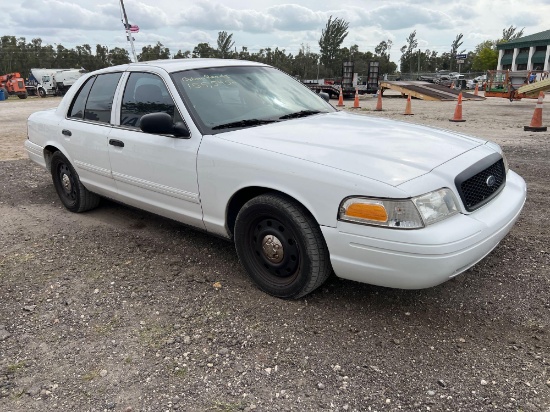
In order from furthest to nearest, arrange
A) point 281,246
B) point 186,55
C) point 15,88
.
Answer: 1. point 186,55
2. point 15,88
3. point 281,246

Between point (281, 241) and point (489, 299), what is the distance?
1474 millimetres

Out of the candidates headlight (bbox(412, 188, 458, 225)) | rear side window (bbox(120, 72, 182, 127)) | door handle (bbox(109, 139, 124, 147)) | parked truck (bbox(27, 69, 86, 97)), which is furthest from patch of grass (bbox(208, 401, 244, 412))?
parked truck (bbox(27, 69, 86, 97))

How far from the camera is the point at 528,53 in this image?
75.5 metres

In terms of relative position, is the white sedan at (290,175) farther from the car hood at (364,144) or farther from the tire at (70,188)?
the tire at (70,188)

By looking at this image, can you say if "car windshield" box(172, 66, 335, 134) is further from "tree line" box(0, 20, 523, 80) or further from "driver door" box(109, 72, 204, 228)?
"tree line" box(0, 20, 523, 80)

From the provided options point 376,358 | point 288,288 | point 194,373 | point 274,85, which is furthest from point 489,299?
point 274,85

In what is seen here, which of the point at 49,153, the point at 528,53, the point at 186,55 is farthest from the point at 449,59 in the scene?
the point at 49,153

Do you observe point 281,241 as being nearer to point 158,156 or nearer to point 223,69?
point 158,156

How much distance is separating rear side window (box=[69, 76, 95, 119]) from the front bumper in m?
3.17

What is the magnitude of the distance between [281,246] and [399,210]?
2.84ft

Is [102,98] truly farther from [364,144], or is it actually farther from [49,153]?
[364,144]

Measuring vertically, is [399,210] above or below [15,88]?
above

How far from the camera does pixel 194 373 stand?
8.14ft

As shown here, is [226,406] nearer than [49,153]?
Yes
